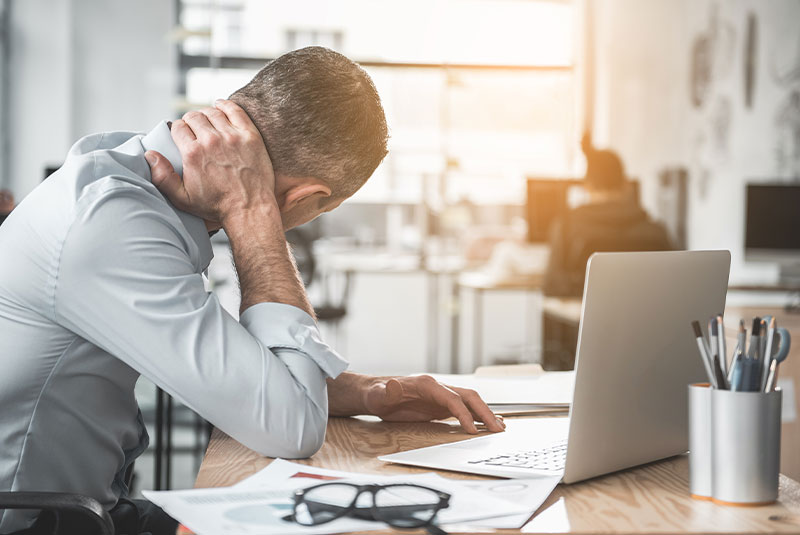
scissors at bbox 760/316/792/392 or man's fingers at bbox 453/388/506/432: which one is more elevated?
scissors at bbox 760/316/792/392

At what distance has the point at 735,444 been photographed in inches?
28.9

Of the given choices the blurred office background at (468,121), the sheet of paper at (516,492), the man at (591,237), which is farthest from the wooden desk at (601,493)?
the man at (591,237)

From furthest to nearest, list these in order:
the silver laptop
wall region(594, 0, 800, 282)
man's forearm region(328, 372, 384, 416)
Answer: wall region(594, 0, 800, 282)
man's forearm region(328, 372, 384, 416)
the silver laptop

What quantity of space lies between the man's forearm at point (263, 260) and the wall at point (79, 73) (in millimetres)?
4669

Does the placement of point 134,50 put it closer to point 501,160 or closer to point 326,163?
point 501,160

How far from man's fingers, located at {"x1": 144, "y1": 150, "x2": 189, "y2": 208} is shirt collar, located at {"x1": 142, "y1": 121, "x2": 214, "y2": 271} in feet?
0.06

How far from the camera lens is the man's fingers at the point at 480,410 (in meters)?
1.10

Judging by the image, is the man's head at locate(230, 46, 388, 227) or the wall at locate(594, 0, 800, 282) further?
the wall at locate(594, 0, 800, 282)

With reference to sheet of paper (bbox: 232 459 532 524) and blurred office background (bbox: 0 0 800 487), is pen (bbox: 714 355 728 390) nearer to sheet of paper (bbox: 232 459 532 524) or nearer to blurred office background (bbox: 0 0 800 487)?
sheet of paper (bbox: 232 459 532 524)

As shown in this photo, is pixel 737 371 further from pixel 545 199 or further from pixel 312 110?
pixel 545 199

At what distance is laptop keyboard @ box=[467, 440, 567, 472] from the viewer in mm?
882

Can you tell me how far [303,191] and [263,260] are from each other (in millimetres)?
135

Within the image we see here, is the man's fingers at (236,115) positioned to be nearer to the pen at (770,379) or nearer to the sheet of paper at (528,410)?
the sheet of paper at (528,410)

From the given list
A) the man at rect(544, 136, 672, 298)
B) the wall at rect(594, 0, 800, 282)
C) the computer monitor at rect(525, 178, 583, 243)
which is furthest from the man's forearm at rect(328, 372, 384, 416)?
the computer monitor at rect(525, 178, 583, 243)
